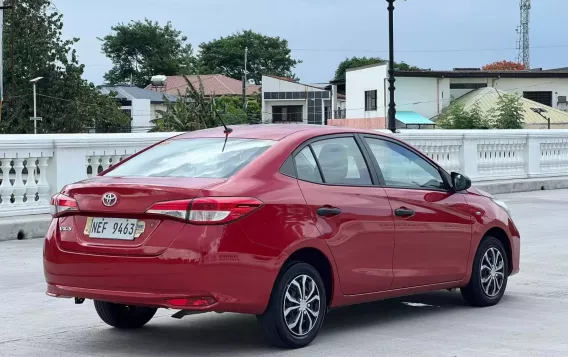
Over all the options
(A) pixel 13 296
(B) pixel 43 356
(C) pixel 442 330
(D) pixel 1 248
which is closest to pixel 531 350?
(C) pixel 442 330

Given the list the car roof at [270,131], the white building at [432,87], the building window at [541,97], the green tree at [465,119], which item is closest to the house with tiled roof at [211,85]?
the white building at [432,87]

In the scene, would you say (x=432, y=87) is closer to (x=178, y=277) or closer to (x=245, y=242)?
(x=245, y=242)

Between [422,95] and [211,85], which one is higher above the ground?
[211,85]

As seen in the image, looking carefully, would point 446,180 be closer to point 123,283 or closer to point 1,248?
point 123,283

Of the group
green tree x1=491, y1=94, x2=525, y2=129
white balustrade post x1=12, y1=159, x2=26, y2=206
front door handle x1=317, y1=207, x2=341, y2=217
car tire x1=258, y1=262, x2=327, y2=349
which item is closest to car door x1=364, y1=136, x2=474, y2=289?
front door handle x1=317, y1=207, x2=341, y2=217

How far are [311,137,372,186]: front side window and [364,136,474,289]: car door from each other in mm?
179

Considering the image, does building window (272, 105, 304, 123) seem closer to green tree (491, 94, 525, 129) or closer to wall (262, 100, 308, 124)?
wall (262, 100, 308, 124)

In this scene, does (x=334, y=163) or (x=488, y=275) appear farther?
(x=488, y=275)

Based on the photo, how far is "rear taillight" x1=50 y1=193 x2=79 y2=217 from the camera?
705 centimetres

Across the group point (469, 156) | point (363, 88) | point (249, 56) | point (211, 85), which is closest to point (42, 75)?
point (363, 88)

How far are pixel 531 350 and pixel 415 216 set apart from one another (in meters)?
1.41

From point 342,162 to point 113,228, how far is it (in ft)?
5.95

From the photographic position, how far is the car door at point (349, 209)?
24.1 feet

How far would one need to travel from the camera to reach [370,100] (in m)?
80.6
